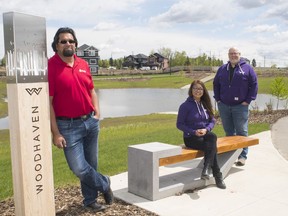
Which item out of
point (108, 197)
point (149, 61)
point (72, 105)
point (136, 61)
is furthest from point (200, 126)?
point (136, 61)

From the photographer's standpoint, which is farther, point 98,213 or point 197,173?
point 197,173

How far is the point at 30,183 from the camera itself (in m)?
3.59

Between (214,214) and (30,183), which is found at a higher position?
(30,183)

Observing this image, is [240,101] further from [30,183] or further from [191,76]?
[191,76]

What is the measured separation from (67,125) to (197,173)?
3.00 metres

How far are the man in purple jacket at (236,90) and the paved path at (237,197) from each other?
63 centimetres

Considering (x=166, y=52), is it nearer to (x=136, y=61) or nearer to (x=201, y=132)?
(x=136, y=61)

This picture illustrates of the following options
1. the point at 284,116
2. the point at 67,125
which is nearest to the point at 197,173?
the point at 67,125

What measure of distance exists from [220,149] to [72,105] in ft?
9.35

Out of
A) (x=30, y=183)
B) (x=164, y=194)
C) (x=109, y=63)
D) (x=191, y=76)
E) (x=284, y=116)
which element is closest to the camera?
(x=30, y=183)

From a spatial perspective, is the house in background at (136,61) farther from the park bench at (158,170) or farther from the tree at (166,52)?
the park bench at (158,170)

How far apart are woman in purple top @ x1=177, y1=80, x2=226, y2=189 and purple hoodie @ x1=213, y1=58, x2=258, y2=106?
47.3 inches

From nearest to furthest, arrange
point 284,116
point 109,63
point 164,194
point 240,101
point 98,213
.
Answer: point 98,213 < point 164,194 < point 240,101 < point 284,116 < point 109,63

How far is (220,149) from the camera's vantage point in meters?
5.98
